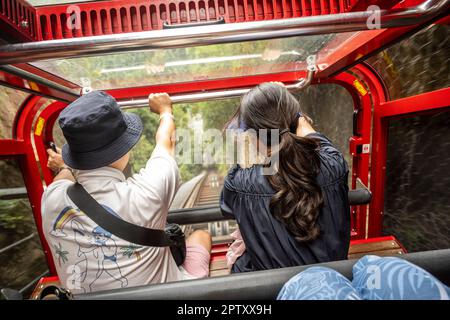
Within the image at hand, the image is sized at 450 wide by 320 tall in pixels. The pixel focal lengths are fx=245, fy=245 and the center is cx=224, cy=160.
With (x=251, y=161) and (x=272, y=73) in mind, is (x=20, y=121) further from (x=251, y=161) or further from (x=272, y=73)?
(x=272, y=73)

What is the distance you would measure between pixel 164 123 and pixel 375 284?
1.20m

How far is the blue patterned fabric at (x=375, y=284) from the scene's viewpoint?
1.74ft

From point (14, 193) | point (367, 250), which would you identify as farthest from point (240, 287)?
point (14, 193)

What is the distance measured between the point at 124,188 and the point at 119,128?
28cm

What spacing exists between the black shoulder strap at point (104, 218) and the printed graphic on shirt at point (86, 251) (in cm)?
2

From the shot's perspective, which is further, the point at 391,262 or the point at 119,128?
the point at 119,128

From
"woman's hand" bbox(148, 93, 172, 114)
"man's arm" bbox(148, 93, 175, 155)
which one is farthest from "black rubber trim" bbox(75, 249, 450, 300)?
"woman's hand" bbox(148, 93, 172, 114)

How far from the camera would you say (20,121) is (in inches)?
81.6

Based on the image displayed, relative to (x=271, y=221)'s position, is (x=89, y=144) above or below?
above

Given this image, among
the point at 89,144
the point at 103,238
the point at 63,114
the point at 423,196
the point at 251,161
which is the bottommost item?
the point at 423,196

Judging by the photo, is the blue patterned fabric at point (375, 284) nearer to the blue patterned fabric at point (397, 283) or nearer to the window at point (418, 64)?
the blue patterned fabric at point (397, 283)

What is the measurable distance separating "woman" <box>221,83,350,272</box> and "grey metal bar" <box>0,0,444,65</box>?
10.1 inches

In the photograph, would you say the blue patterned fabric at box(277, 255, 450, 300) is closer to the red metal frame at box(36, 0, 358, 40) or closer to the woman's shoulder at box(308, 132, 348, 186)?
the woman's shoulder at box(308, 132, 348, 186)
